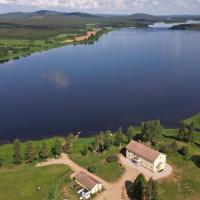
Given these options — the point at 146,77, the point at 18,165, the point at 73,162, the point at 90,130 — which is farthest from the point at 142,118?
the point at 146,77

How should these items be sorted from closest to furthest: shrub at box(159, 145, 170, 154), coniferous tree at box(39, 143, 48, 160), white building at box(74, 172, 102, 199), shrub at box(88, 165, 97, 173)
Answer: white building at box(74, 172, 102, 199), shrub at box(88, 165, 97, 173), coniferous tree at box(39, 143, 48, 160), shrub at box(159, 145, 170, 154)

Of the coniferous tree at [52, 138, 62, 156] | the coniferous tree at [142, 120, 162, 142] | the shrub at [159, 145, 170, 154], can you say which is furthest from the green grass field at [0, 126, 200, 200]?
the coniferous tree at [142, 120, 162, 142]

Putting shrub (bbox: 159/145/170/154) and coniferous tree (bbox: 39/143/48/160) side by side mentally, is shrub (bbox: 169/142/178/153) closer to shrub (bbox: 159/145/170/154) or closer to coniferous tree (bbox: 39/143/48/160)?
shrub (bbox: 159/145/170/154)

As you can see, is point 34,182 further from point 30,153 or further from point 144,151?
point 144,151

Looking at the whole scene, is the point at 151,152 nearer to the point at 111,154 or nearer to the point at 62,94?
the point at 111,154

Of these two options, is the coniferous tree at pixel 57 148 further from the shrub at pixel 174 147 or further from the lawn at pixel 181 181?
the shrub at pixel 174 147
